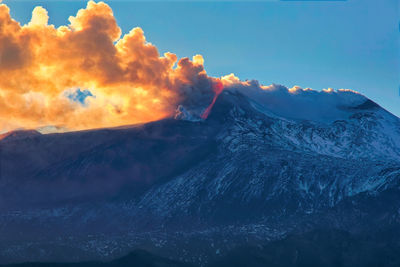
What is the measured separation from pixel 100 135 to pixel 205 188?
3827 cm

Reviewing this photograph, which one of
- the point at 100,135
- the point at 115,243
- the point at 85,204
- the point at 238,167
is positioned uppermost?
the point at 100,135

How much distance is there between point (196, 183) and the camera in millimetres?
116875

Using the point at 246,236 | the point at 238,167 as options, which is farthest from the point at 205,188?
the point at 246,236

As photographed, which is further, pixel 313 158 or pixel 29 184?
pixel 313 158

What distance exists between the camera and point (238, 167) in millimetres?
124562

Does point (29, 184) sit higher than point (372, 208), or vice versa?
point (29, 184)

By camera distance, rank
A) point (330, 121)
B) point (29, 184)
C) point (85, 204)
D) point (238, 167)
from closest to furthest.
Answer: point (85, 204) < point (29, 184) < point (238, 167) < point (330, 121)

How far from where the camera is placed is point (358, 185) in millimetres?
122062

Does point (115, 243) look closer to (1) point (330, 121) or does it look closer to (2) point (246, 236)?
(2) point (246, 236)

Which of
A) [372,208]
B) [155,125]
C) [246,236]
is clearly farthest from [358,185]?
[155,125]

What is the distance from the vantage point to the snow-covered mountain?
98312mm

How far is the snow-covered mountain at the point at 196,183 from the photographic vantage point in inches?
3871

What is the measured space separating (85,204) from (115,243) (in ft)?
58.2

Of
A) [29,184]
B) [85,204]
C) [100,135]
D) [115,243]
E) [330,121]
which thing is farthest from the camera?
[330,121]
